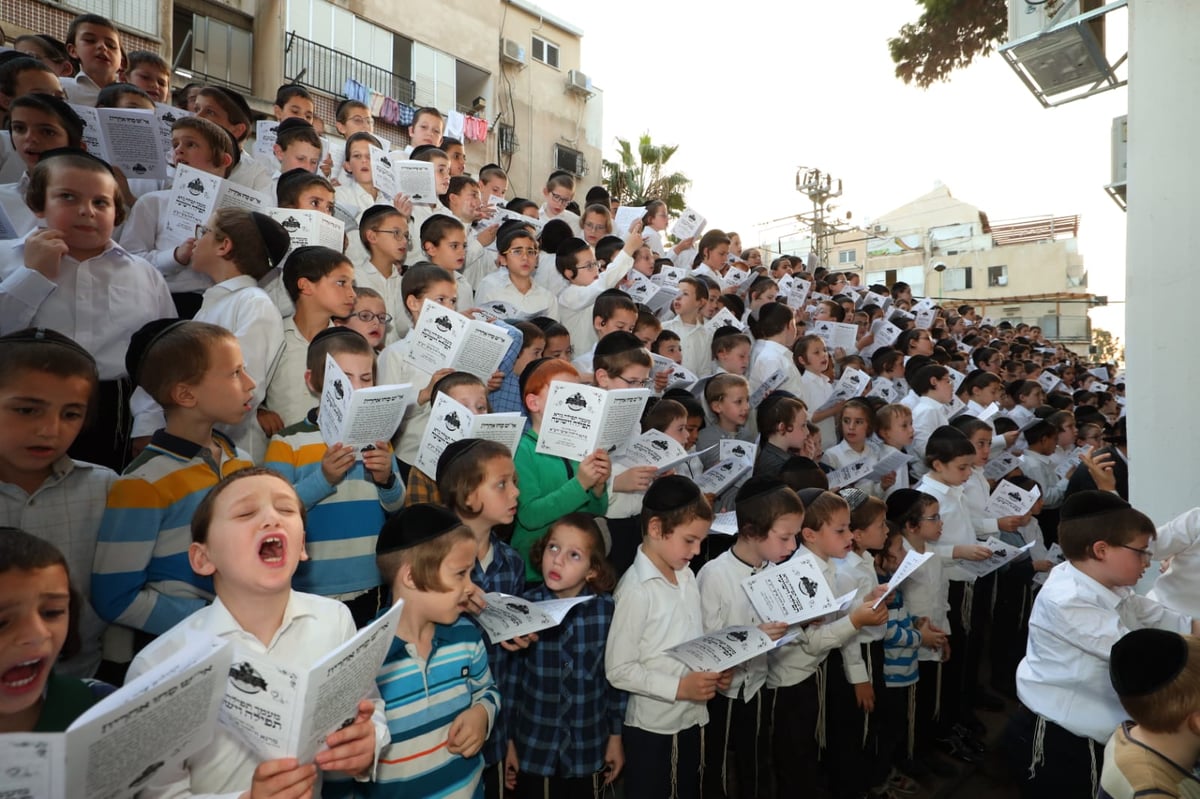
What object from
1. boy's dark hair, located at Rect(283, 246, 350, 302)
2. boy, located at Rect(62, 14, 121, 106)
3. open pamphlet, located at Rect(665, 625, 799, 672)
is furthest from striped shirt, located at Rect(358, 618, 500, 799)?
boy, located at Rect(62, 14, 121, 106)

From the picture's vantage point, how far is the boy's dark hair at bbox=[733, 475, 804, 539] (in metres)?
3.25

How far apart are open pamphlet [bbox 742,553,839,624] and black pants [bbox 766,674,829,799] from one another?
2.29 ft

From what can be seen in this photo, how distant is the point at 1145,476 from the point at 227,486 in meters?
4.87

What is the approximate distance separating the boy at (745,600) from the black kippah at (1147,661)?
1.22 m

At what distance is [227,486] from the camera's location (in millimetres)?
1777

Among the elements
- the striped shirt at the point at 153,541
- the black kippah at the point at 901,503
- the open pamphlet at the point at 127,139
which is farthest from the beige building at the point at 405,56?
the black kippah at the point at 901,503

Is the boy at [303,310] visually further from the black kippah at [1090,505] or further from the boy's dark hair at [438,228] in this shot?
the black kippah at [1090,505]

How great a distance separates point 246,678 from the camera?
134 cm

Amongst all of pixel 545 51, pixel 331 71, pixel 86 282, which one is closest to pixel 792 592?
pixel 86 282

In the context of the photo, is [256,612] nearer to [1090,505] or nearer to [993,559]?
[1090,505]

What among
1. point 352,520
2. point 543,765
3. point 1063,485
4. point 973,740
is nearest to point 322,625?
point 352,520

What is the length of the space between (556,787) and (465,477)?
118 centimetres

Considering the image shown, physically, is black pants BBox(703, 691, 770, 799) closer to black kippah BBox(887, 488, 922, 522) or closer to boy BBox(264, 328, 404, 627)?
black kippah BBox(887, 488, 922, 522)

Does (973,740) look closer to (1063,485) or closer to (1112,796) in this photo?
(1112,796)
